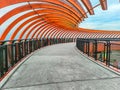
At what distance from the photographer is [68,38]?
45.4 metres

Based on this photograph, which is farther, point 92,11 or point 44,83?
point 92,11

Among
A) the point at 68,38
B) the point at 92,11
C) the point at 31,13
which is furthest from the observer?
the point at 68,38

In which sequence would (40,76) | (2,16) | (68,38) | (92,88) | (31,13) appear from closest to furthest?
(92,88)
(40,76)
(2,16)
(31,13)
(68,38)

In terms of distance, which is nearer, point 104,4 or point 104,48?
point 104,48

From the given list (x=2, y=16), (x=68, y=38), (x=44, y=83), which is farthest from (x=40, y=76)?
(x=68, y=38)

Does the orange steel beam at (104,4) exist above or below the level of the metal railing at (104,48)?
above

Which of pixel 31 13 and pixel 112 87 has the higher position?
pixel 31 13

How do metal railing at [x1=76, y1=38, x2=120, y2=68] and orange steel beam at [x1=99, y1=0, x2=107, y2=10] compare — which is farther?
orange steel beam at [x1=99, y1=0, x2=107, y2=10]

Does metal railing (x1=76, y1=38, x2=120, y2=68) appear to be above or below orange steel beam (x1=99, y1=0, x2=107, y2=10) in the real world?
below

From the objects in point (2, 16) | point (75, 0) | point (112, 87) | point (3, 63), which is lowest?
point (112, 87)

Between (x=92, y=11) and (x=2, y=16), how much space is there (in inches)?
302

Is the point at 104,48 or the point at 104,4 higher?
the point at 104,4

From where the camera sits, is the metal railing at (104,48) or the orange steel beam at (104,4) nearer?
the metal railing at (104,48)

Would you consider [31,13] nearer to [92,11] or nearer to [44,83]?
[92,11]
